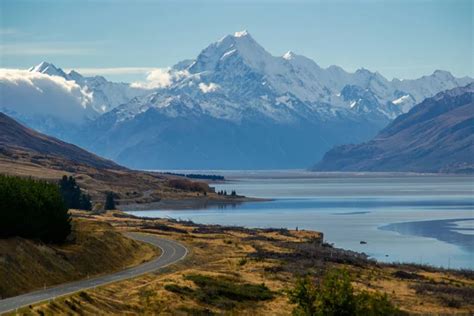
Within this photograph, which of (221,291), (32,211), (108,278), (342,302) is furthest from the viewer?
(32,211)

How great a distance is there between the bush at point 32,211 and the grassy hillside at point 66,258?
1.52 m

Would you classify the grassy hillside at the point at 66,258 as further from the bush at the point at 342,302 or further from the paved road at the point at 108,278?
the bush at the point at 342,302

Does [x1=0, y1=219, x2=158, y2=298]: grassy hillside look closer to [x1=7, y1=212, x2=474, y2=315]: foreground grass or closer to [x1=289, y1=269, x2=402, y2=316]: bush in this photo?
[x1=7, y1=212, x2=474, y2=315]: foreground grass

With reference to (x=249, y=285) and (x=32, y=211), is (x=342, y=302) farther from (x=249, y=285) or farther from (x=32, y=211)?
(x=32, y=211)

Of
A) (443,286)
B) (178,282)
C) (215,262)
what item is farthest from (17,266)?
Answer: (443,286)

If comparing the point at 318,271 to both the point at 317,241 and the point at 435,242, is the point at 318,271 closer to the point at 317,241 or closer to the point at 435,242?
the point at 317,241

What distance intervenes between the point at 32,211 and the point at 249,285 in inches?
851

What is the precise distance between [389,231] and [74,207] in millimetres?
66274

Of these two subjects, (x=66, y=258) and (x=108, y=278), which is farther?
(x=66, y=258)

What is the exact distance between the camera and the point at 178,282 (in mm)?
76188

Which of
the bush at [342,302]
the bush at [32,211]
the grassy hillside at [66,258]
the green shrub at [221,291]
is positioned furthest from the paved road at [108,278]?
the bush at [342,302]

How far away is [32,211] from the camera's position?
86125 mm

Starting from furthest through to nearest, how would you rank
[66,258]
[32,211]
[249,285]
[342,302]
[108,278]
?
[32,211]
[66,258]
[108,278]
[249,285]
[342,302]

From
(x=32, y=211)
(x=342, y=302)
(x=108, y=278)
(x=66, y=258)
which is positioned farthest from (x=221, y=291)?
(x=32, y=211)
